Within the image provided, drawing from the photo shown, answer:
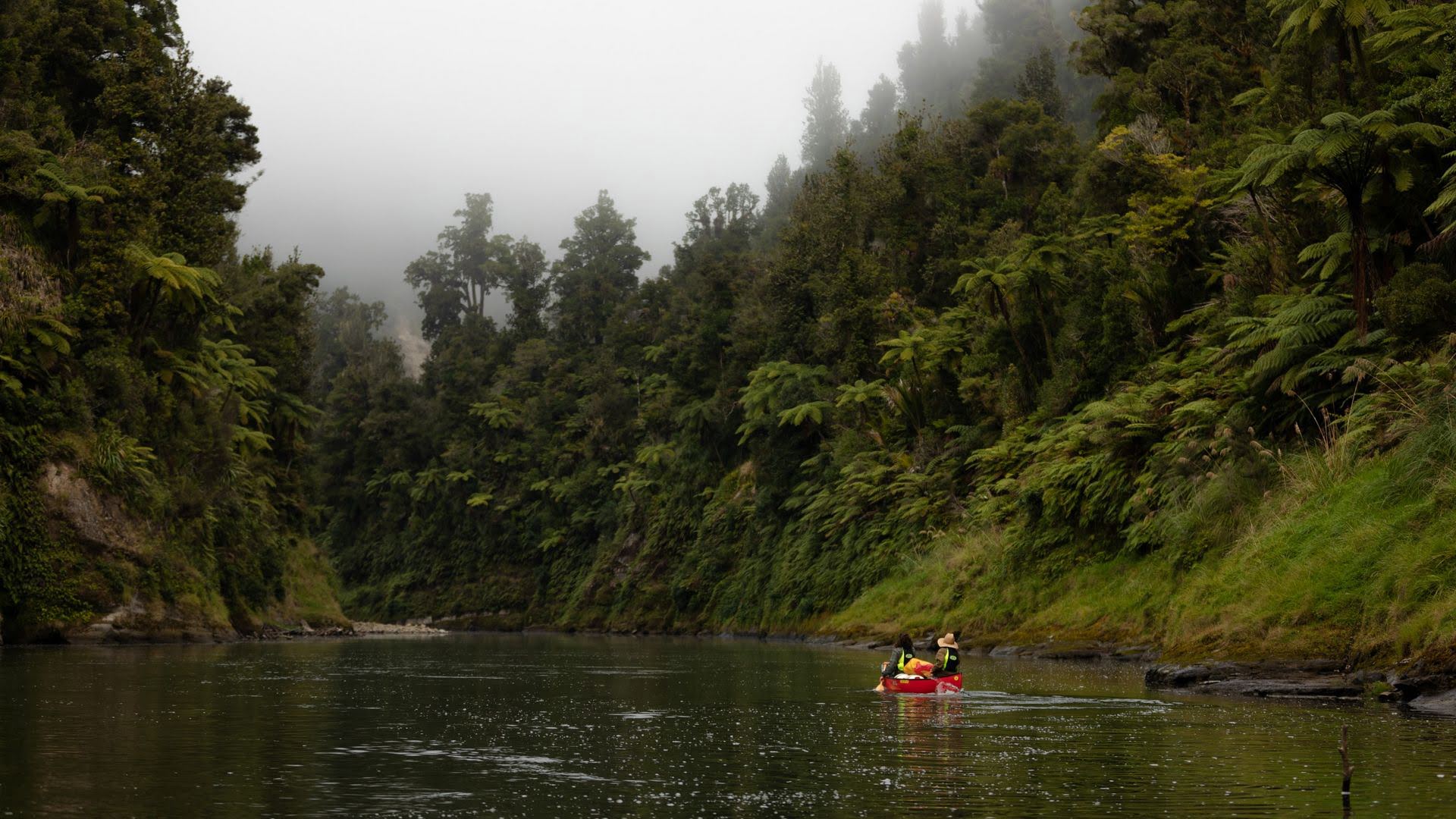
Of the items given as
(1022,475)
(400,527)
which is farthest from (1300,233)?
(400,527)

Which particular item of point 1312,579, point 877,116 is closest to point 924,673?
point 1312,579

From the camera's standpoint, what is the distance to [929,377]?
4809 centimetres

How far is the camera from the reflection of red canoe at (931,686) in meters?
21.2

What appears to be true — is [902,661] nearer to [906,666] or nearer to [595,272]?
[906,666]

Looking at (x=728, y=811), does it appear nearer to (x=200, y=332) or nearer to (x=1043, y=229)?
(x=1043, y=229)

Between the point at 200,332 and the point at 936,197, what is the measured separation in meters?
31.7

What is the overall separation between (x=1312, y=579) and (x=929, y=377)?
92.7 ft

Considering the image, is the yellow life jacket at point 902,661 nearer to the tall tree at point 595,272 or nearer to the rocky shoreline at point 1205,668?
the rocky shoreline at point 1205,668

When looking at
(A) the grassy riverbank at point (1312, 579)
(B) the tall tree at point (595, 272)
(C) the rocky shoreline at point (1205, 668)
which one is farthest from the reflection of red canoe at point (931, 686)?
(B) the tall tree at point (595, 272)

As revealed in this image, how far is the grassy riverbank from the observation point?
1781cm

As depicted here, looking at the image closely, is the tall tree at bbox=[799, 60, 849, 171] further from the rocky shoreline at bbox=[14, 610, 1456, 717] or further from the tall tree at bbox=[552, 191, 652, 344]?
the rocky shoreline at bbox=[14, 610, 1456, 717]

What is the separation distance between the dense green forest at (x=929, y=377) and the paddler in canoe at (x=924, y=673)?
14.3 ft

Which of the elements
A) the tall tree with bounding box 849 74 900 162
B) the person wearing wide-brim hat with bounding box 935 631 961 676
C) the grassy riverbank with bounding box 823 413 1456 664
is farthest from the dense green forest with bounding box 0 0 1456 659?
the tall tree with bounding box 849 74 900 162

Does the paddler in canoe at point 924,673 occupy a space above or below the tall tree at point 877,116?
below
